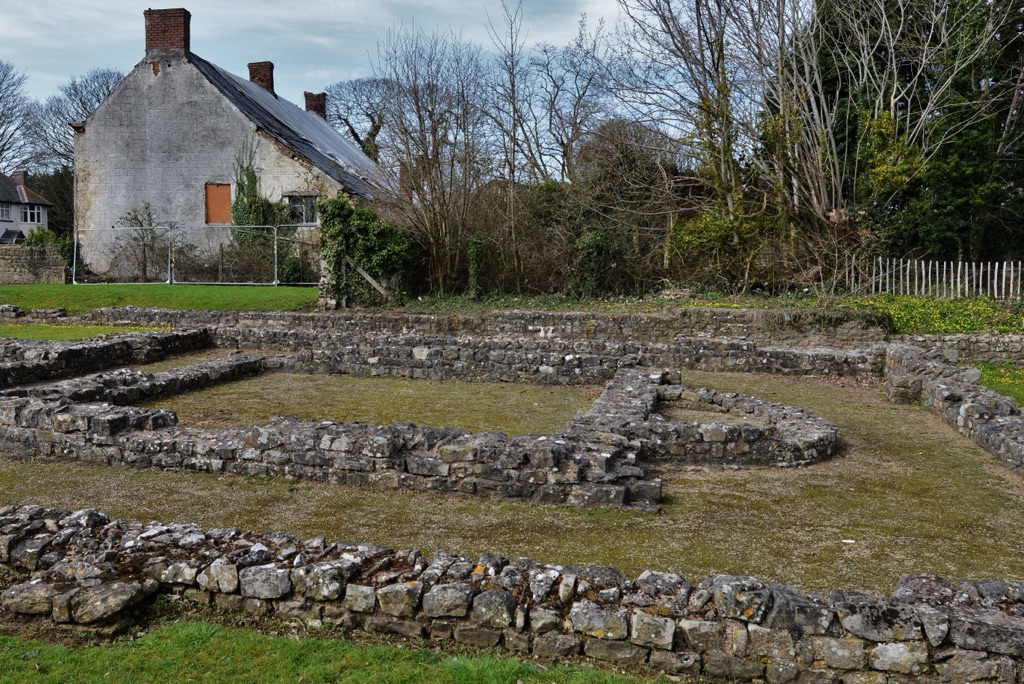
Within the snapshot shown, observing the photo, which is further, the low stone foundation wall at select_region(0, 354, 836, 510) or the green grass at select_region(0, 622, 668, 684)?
the low stone foundation wall at select_region(0, 354, 836, 510)

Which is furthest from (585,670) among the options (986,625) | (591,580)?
(986,625)

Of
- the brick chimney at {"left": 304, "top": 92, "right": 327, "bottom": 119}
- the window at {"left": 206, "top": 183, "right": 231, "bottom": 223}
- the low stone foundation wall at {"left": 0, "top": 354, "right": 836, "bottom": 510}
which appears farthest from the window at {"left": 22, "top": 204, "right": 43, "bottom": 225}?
the low stone foundation wall at {"left": 0, "top": 354, "right": 836, "bottom": 510}

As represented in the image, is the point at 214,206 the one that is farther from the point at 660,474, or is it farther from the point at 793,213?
the point at 660,474

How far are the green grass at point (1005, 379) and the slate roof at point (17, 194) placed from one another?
55469 millimetres

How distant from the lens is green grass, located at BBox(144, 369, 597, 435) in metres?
10.3

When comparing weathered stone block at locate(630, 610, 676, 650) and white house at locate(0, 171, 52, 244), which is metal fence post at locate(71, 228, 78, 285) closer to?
white house at locate(0, 171, 52, 244)

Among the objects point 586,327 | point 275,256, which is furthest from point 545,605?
point 275,256

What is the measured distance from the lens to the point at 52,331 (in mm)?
19656

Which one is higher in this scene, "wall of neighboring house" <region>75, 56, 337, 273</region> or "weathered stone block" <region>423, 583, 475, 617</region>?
"wall of neighboring house" <region>75, 56, 337, 273</region>

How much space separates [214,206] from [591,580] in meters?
30.1

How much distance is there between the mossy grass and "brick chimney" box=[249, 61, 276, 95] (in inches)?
1363

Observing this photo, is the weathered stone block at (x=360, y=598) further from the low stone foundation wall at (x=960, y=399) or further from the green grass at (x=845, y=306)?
the green grass at (x=845, y=306)

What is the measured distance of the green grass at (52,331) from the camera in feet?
61.4

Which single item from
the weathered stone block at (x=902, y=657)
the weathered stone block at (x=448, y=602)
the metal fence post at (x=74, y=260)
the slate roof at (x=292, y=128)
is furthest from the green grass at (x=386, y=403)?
the metal fence post at (x=74, y=260)
